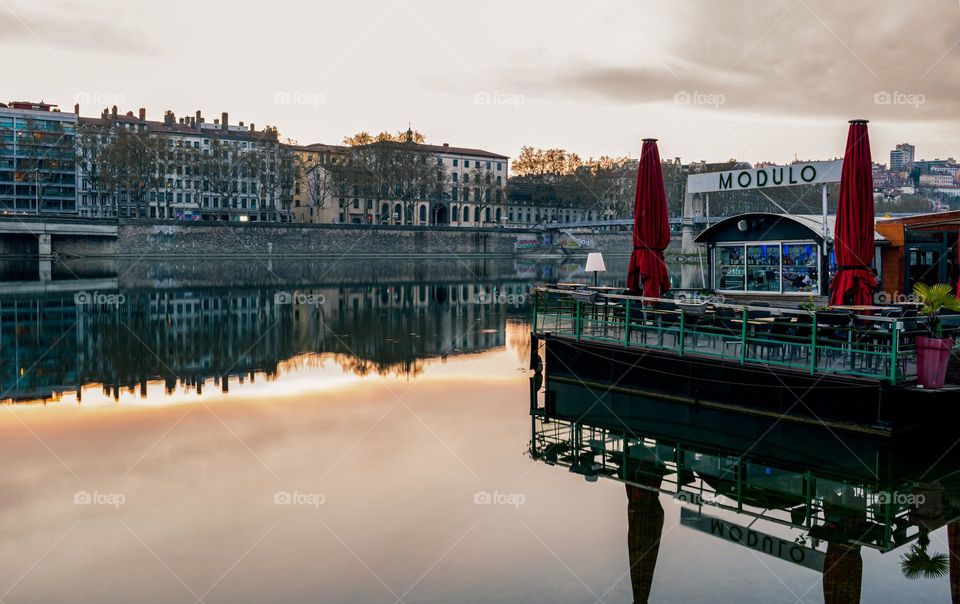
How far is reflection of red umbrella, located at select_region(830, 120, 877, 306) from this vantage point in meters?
19.4

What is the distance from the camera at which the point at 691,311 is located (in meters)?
20.6

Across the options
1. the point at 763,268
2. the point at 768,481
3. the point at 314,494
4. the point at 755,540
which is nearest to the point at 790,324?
the point at 768,481

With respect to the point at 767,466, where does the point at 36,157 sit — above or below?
above

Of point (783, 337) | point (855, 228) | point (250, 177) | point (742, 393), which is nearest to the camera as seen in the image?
point (783, 337)

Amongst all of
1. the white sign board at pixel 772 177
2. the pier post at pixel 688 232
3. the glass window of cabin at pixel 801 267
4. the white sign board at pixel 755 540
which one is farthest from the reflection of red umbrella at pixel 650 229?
the pier post at pixel 688 232

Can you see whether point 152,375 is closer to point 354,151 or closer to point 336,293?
point 336,293

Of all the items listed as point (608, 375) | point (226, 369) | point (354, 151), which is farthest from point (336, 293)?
point (354, 151)

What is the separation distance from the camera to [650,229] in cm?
2398

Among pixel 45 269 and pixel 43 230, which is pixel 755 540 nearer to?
pixel 45 269

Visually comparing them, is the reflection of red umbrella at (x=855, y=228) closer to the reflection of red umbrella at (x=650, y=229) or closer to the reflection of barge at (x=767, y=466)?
the reflection of barge at (x=767, y=466)

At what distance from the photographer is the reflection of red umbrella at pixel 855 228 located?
19406mm

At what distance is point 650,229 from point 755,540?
12692 mm

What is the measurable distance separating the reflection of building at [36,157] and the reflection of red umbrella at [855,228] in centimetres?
12964

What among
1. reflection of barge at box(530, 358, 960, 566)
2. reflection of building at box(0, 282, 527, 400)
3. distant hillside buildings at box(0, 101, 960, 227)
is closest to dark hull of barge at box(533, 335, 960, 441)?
reflection of barge at box(530, 358, 960, 566)
